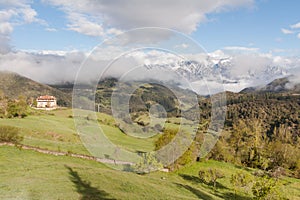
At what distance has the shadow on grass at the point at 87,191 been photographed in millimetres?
20564

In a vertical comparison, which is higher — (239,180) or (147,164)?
(147,164)

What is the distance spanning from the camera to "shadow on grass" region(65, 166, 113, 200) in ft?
67.5

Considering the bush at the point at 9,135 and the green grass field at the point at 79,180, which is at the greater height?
the bush at the point at 9,135

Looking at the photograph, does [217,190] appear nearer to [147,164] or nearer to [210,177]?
[210,177]

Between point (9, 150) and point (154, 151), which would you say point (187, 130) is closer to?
point (154, 151)

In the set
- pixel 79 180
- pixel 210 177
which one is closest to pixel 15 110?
pixel 210 177

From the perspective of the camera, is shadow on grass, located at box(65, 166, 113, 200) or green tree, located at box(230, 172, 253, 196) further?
green tree, located at box(230, 172, 253, 196)

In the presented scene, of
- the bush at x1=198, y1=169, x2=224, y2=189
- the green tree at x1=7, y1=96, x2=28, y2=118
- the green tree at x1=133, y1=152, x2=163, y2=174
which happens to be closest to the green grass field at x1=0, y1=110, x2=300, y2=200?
the bush at x1=198, y1=169, x2=224, y2=189

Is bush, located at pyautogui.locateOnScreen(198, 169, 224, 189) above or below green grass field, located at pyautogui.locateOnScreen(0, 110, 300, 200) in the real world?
below

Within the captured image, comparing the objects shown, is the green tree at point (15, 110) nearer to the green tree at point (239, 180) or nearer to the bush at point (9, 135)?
the bush at point (9, 135)

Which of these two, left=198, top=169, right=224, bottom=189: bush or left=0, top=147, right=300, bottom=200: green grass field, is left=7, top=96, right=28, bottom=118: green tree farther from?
left=198, top=169, right=224, bottom=189: bush

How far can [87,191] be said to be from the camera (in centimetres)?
2181

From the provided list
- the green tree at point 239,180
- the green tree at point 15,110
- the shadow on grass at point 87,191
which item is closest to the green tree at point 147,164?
the green tree at point 239,180

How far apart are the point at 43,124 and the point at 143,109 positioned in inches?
1764
